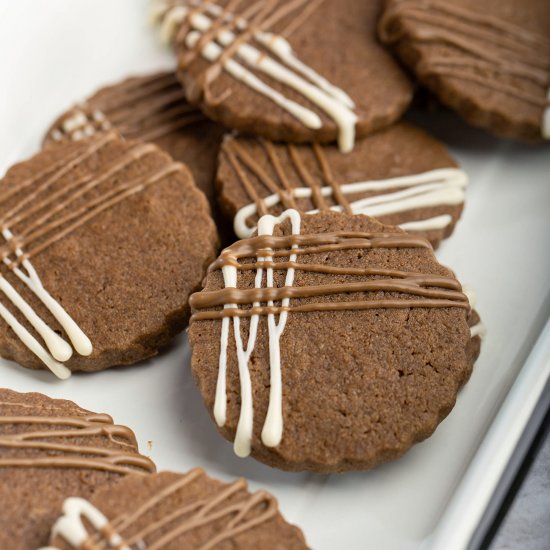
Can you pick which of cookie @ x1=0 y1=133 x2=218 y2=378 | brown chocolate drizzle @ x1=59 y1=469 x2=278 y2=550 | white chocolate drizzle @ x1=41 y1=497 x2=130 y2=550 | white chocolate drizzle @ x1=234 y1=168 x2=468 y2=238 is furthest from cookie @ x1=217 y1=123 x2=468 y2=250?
white chocolate drizzle @ x1=41 y1=497 x2=130 y2=550

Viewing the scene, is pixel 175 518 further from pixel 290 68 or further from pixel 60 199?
pixel 290 68

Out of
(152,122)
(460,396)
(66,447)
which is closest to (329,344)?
(460,396)

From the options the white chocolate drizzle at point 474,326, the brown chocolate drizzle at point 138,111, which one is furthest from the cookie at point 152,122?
the white chocolate drizzle at point 474,326

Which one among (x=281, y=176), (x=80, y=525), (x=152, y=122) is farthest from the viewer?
(x=152, y=122)

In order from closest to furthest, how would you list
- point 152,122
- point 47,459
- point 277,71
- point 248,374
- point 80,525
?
1. point 80,525
2. point 47,459
3. point 248,374
4. point 277,71
5. point 152,122

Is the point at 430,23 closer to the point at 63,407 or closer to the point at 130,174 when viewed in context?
the point at 130,174

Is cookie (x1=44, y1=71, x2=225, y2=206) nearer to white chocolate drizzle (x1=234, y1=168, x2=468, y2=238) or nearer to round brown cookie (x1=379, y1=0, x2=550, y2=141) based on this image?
white chocolate drizzle (x1=234, y1=168, x2=468, y2=238)

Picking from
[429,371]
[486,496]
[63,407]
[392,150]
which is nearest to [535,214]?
[392,150]
